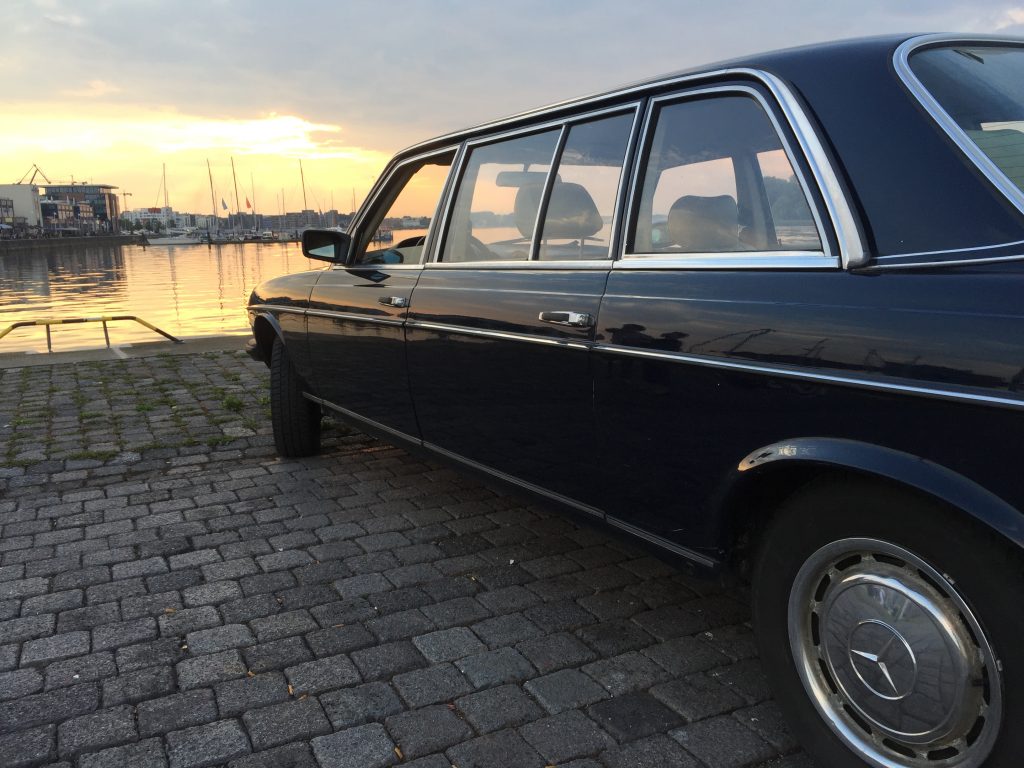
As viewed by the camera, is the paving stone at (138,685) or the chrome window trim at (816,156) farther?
the paving stone at (138,685)

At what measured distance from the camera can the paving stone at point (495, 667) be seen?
2.74 meters

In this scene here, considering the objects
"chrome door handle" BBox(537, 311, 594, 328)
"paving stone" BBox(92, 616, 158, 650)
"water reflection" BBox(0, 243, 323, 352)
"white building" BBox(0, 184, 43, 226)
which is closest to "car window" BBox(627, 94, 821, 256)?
"chrome door handle" BBox(537, 311, 594, 328)

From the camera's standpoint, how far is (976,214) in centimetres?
183

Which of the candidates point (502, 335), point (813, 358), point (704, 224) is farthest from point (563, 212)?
point (813, 358)

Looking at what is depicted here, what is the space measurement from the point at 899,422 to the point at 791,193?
2.41 ft

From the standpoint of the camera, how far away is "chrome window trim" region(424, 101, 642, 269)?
9.33ft

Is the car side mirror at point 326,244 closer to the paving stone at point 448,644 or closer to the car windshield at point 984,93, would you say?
the paving stone at point 448,644

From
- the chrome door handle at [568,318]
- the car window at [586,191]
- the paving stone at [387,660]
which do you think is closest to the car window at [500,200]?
the car window at [586,191]

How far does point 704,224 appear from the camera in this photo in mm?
2596

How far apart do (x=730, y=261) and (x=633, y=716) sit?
54.2 inches

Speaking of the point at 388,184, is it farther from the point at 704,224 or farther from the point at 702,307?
the point at 702,307

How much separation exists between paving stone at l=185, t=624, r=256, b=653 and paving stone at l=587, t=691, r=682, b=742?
51.1 inches

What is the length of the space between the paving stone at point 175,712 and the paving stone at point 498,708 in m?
0.78

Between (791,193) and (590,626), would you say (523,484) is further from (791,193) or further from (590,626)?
(791,193)
